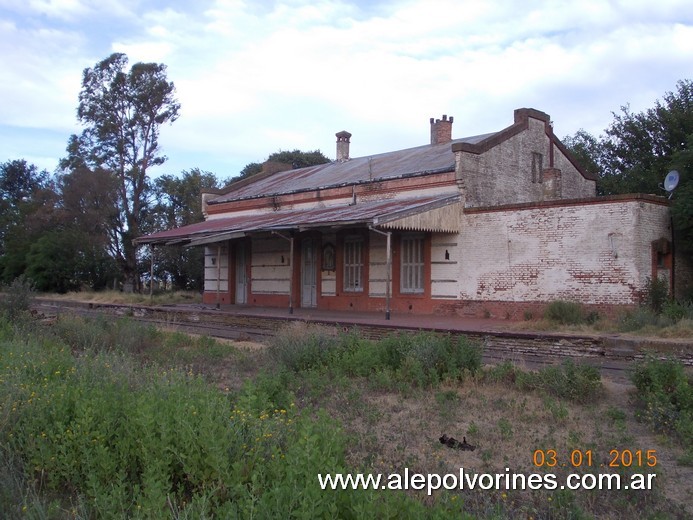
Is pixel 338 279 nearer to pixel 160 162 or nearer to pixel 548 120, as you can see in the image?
pixel 548 120

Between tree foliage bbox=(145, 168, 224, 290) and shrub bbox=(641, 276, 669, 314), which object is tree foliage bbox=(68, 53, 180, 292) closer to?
tree foliage bbox=(145, 168, 224, 290)

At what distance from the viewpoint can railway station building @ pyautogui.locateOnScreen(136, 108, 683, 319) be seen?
16844 millimetres

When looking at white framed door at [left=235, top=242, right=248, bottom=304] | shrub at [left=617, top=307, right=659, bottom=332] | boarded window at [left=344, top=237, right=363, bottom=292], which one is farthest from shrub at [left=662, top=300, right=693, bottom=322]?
white framed door at [left=235, top=242, right=248, bottom=304]

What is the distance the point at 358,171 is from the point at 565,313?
38.7ft

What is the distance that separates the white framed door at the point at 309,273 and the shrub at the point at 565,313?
9.91 metres

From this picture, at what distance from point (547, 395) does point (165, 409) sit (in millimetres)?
4926

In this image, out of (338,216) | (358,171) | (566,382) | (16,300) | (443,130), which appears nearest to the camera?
(566,382)

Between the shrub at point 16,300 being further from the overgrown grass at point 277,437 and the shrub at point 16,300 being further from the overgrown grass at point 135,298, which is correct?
the overgrown grass at point 135,298

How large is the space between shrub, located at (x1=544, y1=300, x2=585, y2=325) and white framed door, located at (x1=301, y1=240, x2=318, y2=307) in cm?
991

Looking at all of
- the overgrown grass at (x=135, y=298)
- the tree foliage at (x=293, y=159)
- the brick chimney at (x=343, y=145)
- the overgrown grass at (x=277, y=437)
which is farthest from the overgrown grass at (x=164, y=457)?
the tree foliage at (x=293, y=159)

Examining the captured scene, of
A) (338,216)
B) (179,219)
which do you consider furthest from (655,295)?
(179,219)

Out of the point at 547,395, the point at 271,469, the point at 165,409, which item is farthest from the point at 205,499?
the point at 547,395

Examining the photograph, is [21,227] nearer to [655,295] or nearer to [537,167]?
[537,167]

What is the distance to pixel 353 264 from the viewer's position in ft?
74.9
